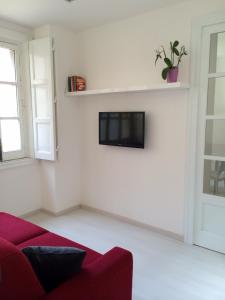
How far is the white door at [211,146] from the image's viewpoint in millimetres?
2535

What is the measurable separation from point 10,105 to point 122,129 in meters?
1.55

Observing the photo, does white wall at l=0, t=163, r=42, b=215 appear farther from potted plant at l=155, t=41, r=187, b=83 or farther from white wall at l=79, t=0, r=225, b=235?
potted plant at l=155, t=41, r=187, b=83

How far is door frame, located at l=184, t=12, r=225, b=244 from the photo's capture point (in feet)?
8.36

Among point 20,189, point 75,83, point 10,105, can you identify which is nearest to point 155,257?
point 20,189

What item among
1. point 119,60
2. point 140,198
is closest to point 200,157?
point 140,198

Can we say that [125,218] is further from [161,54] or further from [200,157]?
[161,54]

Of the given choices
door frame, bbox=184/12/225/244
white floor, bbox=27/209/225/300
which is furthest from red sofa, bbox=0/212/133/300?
door frame, bbox=184/12/225/244

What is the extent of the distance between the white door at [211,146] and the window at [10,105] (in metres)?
2.39

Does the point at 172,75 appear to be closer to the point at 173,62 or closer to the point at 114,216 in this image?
the point at 173,62

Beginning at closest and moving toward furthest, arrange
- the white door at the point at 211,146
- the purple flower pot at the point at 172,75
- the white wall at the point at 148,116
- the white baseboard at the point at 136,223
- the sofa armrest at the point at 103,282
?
the sofa armrest at the point at 103,282
the white door at the point at 211,146
the purple flower pot at the point at 172,75
the white wall at the point at 148,116
the white baseboard at the point at 136,223

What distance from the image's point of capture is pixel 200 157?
272cm

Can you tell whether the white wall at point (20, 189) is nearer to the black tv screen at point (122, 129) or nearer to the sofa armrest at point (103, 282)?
the black tv screen at point (122, 129)

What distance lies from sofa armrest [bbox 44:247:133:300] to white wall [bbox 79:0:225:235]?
1.52 metres

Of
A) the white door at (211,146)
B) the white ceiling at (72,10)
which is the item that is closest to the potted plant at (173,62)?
the white door at (211,146)
